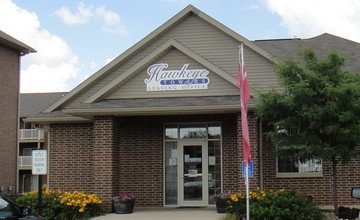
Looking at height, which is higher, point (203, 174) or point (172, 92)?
point (172, 92)

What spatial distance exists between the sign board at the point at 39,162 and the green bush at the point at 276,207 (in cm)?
507

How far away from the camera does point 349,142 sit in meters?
13.8

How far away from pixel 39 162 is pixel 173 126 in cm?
701

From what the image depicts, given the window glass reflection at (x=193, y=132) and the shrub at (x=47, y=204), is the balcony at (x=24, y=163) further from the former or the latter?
the shrub at (x=47, y=204)

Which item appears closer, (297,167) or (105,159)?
(105,159)

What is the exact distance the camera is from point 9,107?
33.9m

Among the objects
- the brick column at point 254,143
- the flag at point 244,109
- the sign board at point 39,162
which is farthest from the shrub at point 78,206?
the flag at point 244,109

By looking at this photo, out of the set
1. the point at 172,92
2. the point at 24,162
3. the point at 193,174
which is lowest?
the point at 193,174

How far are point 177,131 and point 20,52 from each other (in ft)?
66.4

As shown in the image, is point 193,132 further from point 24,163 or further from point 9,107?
point 24,163

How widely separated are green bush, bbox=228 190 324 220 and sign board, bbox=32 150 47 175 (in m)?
5.07

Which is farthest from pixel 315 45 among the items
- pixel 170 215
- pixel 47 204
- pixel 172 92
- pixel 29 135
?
pixel 29 135

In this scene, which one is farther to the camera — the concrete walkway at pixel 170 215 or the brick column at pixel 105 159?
the brick column at pixel 105 159

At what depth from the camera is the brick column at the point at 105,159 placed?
17.2 m
